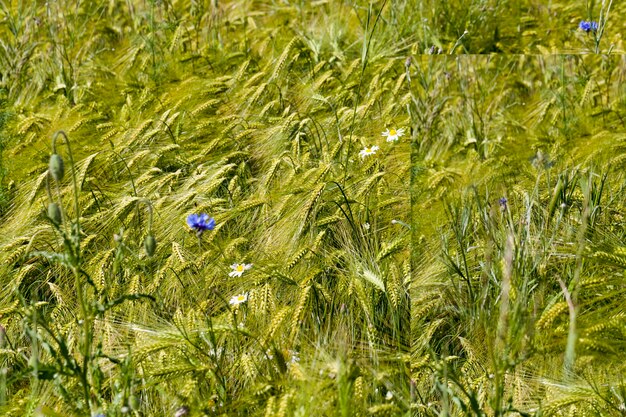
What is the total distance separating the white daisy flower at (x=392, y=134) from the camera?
285 centimetres

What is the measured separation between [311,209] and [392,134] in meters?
0.58

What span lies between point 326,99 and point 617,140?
0.97 m

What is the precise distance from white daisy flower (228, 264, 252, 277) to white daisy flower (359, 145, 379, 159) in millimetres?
618

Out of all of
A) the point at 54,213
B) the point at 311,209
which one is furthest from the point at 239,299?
the point at 54,213

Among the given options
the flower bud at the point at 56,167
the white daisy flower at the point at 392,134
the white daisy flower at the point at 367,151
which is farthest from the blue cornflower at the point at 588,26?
the flower bud at the point at 56,167

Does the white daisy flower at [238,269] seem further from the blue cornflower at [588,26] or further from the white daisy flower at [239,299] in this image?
the blue cornflower at [588,26]

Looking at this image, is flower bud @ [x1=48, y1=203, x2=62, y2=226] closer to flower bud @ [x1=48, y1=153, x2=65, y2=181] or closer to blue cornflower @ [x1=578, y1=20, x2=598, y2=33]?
flower bud @ [x1=48, y1=153, x2=65, y2=181]

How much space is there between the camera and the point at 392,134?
286cm

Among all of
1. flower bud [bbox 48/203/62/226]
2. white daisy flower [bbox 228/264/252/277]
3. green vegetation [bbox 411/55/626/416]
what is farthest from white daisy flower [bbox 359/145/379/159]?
flower bud [bbox 48/203/62/226]

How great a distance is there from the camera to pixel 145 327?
2070 millimetres

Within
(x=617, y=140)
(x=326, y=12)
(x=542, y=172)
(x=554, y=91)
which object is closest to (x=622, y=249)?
(x=542, y=172)

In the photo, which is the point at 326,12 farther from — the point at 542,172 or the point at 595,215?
the point at 595,215

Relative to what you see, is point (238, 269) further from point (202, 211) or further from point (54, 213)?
point (54, 213)

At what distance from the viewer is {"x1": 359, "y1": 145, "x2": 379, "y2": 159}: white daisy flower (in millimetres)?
2747
